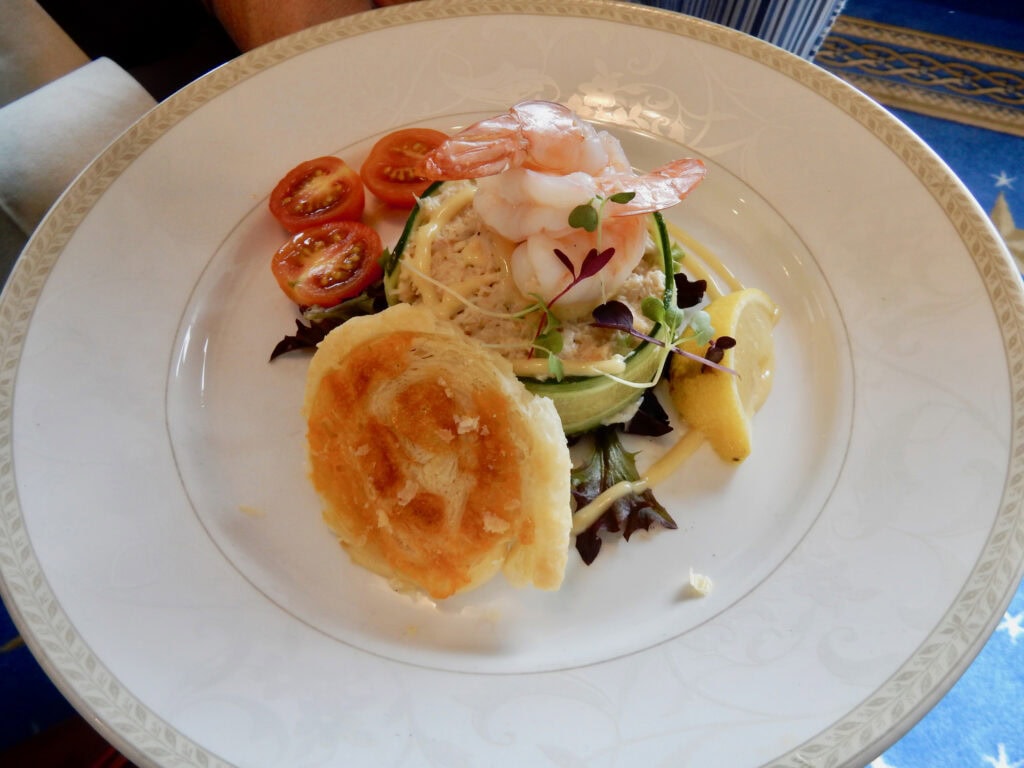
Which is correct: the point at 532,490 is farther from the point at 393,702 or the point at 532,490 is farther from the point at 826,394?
the point at 826,394

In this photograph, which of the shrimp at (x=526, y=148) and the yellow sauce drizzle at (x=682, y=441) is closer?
the shrimp at (x=526, y=148)

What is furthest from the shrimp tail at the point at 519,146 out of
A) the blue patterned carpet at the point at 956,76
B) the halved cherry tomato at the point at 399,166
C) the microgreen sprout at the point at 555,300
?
the blue patterned carpet at the point at 956,76

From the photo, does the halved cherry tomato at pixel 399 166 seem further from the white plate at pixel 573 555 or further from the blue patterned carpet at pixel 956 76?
the blue patterned carpet at pixel 956 76

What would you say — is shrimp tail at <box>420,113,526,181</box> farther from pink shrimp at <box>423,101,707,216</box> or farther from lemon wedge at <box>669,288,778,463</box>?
lemon wedge at <box>669,288,778,463</box>

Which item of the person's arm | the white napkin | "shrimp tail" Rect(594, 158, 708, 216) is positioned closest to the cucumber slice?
"shrimp tail" Rect(594, 158, 708, 216)

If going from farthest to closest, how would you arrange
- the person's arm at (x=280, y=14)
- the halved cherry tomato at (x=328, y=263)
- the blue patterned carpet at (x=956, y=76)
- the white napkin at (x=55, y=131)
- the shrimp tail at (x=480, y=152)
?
1. the blue patterned carpet at (x=956, y=76)
2. the person's arm at (x=280, y=14)
3. the white napkin at (x=55, y=131)
4. the halved cherry tomato at (x=328, y=263)
5. the shrimp tail at (x=480, y=152)

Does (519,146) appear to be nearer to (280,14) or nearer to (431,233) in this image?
(431,233)

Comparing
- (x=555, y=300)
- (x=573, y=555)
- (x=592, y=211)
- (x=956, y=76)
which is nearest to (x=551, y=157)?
(x=592, y=211)
